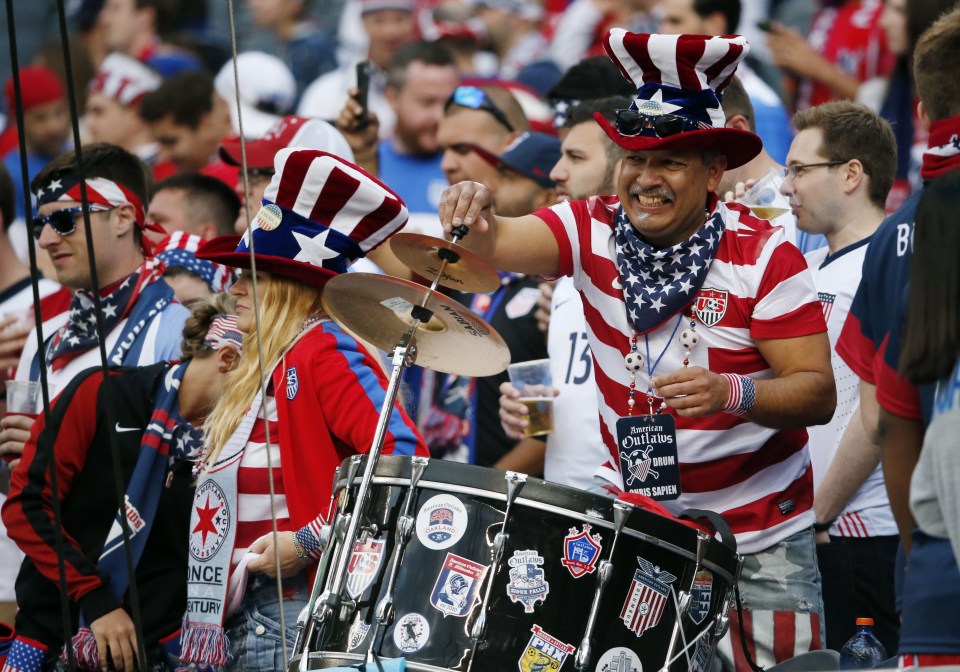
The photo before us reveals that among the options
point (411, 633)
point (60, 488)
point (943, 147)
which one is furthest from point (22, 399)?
point (943, 147)

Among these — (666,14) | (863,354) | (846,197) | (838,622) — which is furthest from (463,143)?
(863,354)

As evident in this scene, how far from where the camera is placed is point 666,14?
8.49 meters

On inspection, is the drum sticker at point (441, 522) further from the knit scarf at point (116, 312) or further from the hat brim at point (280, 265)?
the knit scarf at point (116, 312)

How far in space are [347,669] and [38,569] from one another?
66.6 inches

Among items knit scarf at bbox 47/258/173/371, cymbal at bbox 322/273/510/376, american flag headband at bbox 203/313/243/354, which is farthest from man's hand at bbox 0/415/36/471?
cymbal at bbox 322/273/510/376

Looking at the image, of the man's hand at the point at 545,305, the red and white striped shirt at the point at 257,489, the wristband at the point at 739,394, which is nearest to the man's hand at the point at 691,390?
the wristband at the point at 739,394

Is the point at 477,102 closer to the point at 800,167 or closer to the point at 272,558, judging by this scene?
the point at 800,167

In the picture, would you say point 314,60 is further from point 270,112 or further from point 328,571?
point 328,571

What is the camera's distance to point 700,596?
12.4ft

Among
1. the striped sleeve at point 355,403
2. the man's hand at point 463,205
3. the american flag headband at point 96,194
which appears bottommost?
the striped sleeve at point 355,403

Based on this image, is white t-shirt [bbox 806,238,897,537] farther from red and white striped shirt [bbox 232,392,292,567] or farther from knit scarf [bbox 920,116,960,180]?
red and white striped shirt [bbox 232,392,292,567]

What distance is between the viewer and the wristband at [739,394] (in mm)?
3908

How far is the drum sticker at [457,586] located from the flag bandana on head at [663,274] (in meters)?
0.96

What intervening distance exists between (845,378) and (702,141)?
129 cm
